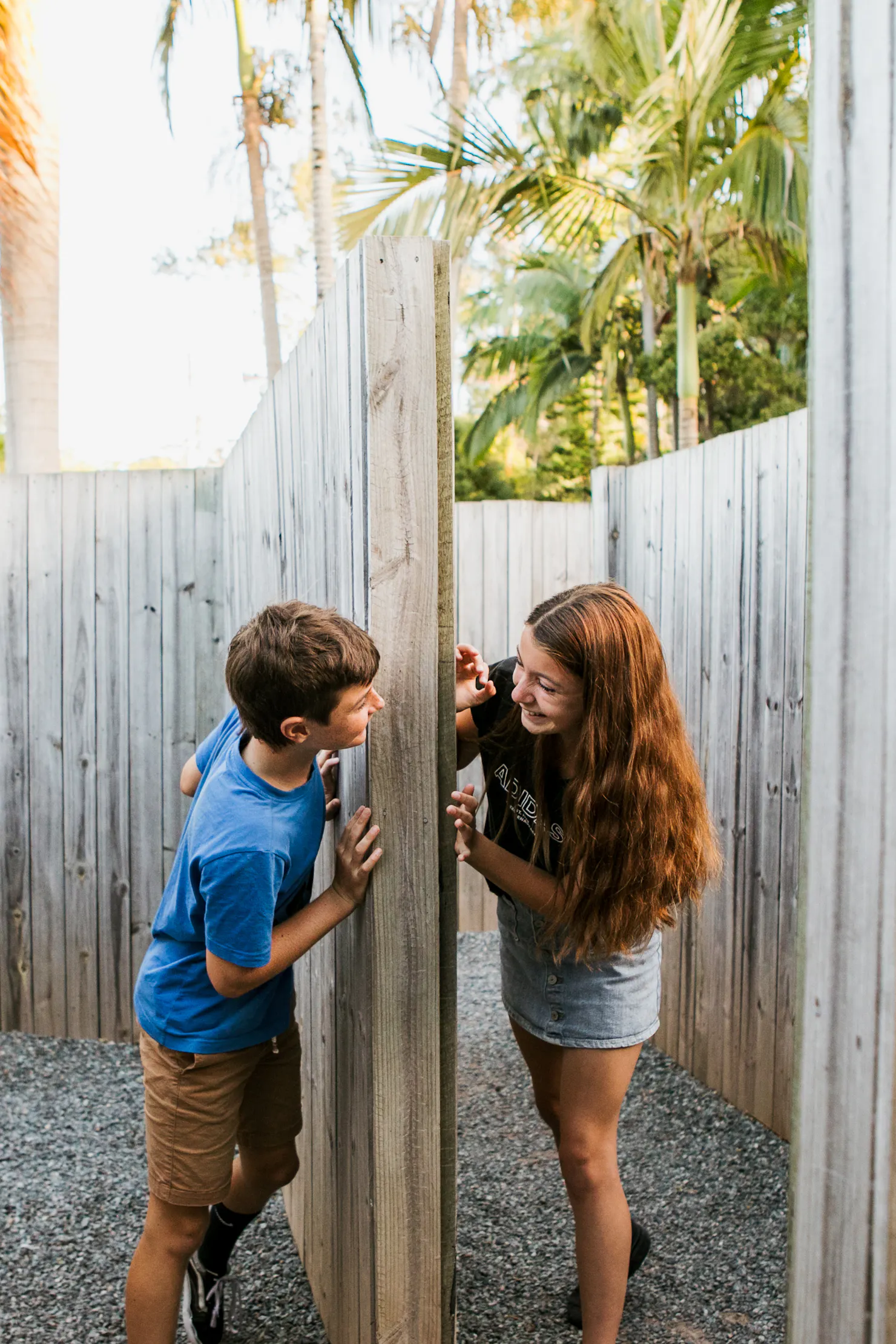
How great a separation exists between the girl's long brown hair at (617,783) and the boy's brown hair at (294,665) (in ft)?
1.34

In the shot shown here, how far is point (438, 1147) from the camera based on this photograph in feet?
6.40

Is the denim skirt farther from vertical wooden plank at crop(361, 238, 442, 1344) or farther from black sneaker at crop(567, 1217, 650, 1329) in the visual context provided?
black sneaker at crop(567, 1217, 650, 1329)

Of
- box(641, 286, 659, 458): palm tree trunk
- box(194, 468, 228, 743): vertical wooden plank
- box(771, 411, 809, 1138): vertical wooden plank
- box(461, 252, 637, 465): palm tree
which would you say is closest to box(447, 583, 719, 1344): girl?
box(771, 411, 809, 1138): vertical wooden plank

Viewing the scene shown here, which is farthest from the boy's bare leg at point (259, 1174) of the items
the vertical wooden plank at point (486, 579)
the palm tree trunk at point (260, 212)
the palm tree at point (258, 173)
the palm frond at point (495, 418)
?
the palm frond at point (495, 418)

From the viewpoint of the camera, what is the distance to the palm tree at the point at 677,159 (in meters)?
7.43

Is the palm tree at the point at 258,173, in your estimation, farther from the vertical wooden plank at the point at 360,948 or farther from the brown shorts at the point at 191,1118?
the brown shorts at the point at 191,1118

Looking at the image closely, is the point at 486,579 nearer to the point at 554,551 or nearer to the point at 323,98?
the point at 554,551

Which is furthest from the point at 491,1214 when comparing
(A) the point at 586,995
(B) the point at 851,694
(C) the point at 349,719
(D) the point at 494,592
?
(D) the point at 494,592

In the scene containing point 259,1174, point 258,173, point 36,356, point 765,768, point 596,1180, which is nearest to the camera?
point 596,1180

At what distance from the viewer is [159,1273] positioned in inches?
78.2

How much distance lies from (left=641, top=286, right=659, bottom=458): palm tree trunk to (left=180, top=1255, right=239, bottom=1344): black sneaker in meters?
15.6

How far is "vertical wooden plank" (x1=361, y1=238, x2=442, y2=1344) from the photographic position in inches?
71.2

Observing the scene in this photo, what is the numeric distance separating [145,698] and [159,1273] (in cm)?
236

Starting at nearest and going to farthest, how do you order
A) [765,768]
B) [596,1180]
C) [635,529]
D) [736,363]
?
[596,1180], [765,768], [635,529], [736,363]
